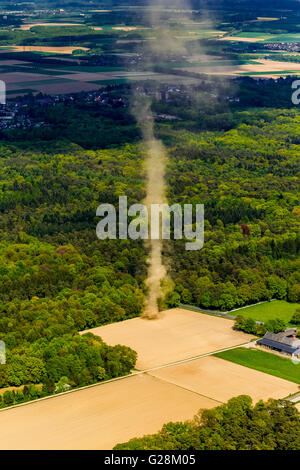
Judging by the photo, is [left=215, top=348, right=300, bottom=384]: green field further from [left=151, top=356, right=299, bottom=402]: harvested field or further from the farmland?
the farmland

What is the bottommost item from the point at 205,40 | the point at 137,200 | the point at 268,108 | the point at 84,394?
the point at 84,394

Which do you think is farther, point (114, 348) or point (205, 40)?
point (205, 40)

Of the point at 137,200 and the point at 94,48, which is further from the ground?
A: the point at 94,48

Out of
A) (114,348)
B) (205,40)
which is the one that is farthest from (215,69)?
(114,348)

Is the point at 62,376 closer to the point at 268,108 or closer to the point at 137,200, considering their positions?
the point at 137,200

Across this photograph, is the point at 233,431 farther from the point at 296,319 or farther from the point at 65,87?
the point at 65,87

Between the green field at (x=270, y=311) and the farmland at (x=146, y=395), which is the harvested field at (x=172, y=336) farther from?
the green field at (x=270, y=311)
